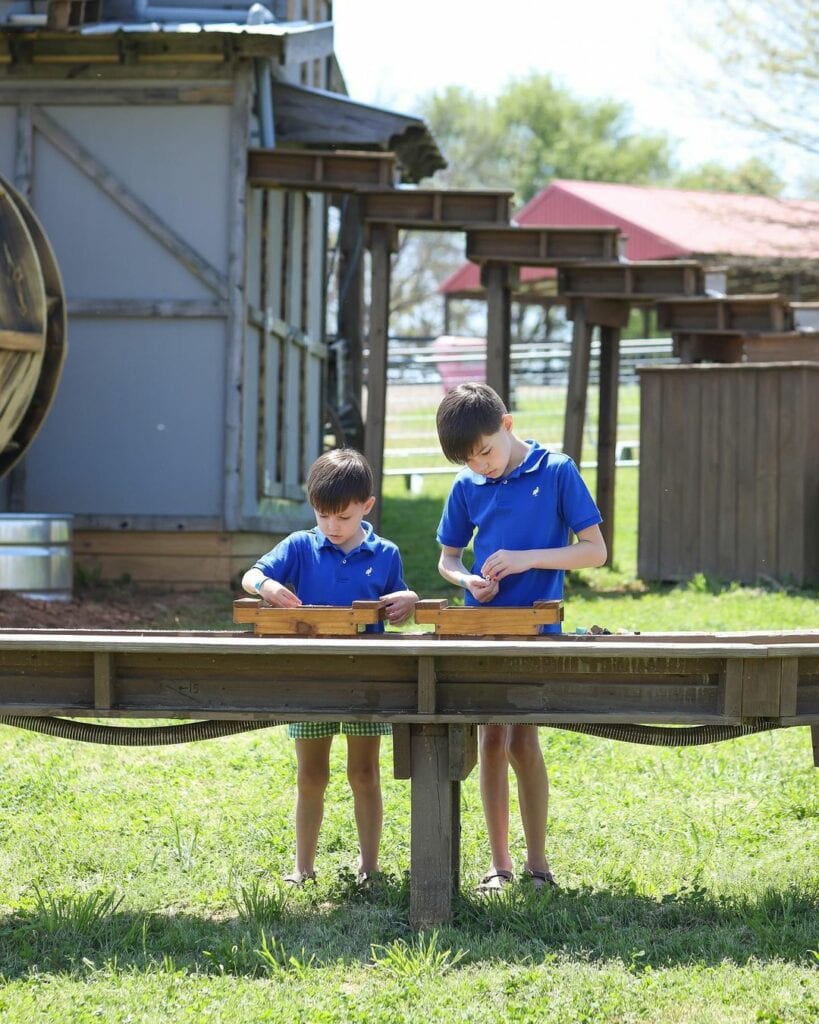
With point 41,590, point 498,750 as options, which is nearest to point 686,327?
point 41,590

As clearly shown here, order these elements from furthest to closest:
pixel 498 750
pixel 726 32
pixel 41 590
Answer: pixel 726 32
pixel 41 590
pixel 498 750

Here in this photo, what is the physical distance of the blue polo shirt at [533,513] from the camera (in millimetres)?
4863

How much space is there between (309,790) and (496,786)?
61cm

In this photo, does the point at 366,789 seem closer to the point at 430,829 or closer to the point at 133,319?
the point at 430,829

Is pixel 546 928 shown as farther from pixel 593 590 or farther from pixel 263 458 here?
pixel 263 458

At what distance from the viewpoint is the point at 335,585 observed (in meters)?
4.90

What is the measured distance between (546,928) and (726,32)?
2381cm

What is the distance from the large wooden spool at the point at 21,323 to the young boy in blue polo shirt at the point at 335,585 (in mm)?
6340

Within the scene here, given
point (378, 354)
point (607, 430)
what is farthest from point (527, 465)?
point (607, 430)

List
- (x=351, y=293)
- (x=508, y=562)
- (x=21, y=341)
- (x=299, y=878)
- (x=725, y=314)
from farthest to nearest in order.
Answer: (x=351, y=293) → (x=725, y=314) → (x=21, y=341) → (x=299, y=878) → (x=508, y=562)

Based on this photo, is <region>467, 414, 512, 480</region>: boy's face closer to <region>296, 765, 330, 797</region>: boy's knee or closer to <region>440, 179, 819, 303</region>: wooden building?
<region>296, 765, 330, 797</region>: boy's knee

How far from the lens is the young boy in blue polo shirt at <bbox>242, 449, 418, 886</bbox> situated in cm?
476

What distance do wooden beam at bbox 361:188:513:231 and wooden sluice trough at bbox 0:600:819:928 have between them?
27.5 ft

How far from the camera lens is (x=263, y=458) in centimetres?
1322
